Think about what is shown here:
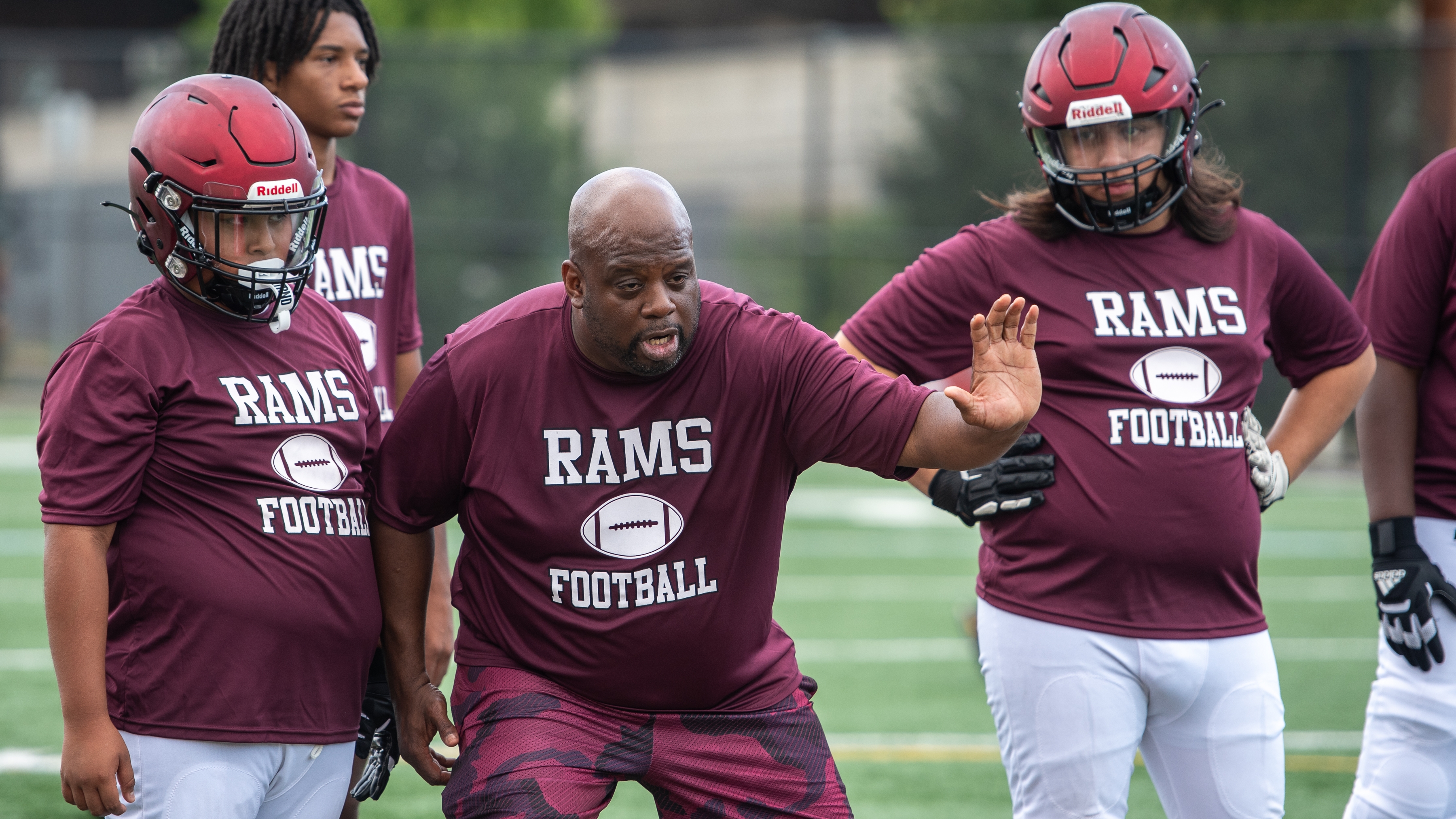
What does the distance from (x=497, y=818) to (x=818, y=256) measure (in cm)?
1363

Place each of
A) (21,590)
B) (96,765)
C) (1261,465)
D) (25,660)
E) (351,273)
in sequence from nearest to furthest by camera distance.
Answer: (96,765) < (1261,465) < (351,273) < (25,660) < (21,590)

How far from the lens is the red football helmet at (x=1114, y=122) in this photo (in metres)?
3.45

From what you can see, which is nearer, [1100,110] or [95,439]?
[95,439]

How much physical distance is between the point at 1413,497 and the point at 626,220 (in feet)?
7.77

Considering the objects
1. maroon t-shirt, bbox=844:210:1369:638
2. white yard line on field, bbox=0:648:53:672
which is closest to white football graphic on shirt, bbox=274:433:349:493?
maroon t-shirt, bbox=844:210:1369:638

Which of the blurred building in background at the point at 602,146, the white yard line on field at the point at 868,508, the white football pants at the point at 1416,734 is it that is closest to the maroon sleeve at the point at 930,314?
the white football pants at the point at 1416,734

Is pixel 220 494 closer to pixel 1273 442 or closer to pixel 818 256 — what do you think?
pixel 1273 442

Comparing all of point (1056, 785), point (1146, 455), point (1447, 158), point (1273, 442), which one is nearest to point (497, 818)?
point (1056, 785)

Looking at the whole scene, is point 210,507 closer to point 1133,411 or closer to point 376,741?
point 376,741

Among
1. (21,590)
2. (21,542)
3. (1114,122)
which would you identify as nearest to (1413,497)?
(1114,122)

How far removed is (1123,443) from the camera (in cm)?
340

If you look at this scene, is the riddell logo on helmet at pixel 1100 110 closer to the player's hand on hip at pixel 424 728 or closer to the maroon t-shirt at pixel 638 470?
the maroon t-shirt at pixel 638 470

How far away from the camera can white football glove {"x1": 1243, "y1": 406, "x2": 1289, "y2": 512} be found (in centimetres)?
357

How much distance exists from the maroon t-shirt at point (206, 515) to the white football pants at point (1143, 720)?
1.57 metres
